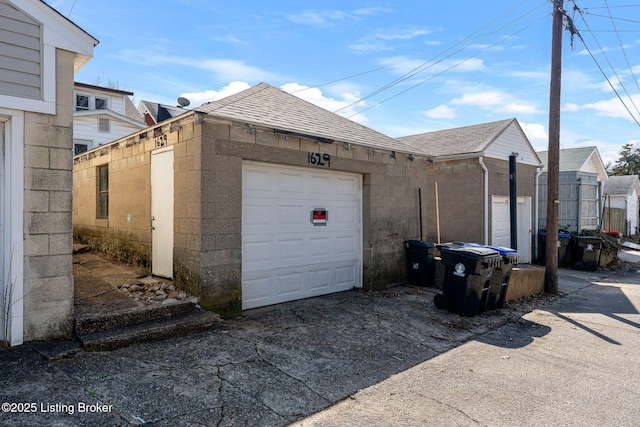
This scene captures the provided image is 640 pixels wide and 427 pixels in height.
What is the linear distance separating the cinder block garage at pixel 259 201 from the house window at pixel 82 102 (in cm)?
983

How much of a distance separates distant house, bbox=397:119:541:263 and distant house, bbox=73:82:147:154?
12554 millimetres

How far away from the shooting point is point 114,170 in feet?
27.9

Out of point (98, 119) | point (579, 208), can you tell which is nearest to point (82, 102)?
point (98, 119)

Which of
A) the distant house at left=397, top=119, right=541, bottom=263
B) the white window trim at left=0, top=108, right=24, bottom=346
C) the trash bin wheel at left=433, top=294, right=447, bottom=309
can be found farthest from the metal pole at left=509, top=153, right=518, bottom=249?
the white window trim at left=0, top=108, right=24, bottom=346

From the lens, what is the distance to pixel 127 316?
4875mm

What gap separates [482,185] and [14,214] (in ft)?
35.7

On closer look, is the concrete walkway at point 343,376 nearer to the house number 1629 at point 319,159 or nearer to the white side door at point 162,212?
the white side door at point 162,212

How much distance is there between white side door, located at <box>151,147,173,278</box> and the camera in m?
6.43

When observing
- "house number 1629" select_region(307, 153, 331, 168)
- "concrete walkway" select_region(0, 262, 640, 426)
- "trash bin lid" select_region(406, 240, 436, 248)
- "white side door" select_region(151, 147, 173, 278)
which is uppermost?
Answer: "house number 1629" select_region(307, 153, 331, 168)

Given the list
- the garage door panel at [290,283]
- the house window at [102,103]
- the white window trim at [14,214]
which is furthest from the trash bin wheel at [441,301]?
the house window at [102,103]

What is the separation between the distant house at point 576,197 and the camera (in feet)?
49.9

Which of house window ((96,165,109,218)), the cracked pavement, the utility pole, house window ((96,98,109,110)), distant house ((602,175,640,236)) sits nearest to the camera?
the cracked pavement

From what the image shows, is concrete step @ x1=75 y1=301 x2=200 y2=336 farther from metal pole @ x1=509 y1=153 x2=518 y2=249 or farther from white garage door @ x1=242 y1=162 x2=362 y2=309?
metal pole @ x1=509 y1=153 x2=518 y2=249

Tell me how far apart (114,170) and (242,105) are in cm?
378
